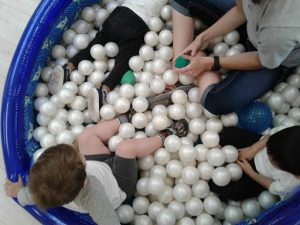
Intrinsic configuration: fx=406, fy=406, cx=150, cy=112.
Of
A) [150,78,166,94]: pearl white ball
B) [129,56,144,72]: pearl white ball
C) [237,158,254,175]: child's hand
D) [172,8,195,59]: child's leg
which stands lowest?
[237,158,254,175]: child's hand

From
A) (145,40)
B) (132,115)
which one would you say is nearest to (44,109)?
(132,115)

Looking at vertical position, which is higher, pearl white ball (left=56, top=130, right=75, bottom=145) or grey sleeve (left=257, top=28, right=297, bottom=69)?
grey sleeve (left=257, top=28, right=297, bottom=69)

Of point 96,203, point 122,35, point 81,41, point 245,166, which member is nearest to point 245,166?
point 245,166

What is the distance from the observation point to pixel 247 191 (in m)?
1.08

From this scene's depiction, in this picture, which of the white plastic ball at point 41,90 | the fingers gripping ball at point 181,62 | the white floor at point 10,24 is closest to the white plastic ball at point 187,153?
the fingers gripping ball at point 181,62

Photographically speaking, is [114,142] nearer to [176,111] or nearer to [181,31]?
[176,111]

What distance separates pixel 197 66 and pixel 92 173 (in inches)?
16.3

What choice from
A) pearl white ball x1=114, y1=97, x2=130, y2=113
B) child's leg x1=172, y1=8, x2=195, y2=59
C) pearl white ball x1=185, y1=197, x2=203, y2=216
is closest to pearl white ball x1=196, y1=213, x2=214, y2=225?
pearl white ball x1=185, y1=197, x2=203, y2=216

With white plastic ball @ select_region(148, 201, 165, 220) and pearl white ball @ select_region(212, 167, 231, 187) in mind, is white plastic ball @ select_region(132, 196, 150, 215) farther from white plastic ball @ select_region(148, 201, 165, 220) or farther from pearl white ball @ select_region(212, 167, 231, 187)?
pearl white ball @ select_region(212, 167, 231, 187)

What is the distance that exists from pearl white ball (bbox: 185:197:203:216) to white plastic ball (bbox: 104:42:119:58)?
0.54 metres

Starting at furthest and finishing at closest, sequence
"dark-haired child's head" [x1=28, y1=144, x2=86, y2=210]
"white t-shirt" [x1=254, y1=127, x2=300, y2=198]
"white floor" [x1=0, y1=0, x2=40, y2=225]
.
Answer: "white floor" [x1=0, y1=0, x2=40, y2=225]
"white t-shirt" [x1=254, y1=127, x2=300, y2=198]
"dark-haired child's head" [x1=28, y1=144, x2=86, y2=210]

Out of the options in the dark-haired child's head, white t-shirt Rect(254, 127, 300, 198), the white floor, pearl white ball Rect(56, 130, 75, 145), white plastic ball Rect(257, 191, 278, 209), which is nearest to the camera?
the dark-haired child's head

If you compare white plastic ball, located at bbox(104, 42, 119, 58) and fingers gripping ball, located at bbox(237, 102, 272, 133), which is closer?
fingers gripping ball, located at bbox(237, 102, 272, 133)

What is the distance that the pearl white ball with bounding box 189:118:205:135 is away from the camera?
1155mm
